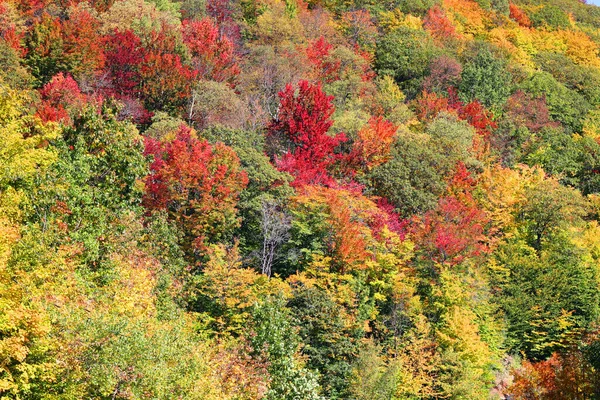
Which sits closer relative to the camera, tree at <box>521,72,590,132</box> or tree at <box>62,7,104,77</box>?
tree at <box>62,7,104,77</box>

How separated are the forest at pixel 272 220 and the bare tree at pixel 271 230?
0.21 metres

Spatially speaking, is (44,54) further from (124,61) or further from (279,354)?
(279,354)

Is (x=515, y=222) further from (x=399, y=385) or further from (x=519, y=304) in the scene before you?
(x=399, y=385)

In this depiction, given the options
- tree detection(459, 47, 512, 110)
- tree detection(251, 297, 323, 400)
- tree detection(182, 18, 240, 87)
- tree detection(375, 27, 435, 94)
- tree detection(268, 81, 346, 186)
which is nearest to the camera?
tree detection(251, 297, 323, 400)

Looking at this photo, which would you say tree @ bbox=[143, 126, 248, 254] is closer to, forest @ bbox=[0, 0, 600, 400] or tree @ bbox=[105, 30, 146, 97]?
forest @ bbox=[0, 0, 600, 400]

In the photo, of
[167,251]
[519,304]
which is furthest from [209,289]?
[519,304]

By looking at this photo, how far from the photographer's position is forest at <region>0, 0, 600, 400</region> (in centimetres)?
3042

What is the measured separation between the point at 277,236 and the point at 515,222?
18.9 m

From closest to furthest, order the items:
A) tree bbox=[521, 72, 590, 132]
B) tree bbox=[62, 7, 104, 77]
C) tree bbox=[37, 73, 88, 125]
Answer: tree bbox=[37, 73, 88, 125]
tree bbox=[62, 7, 104, 77]
tree bbox=[521, 72, 590, 132]

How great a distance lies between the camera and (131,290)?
106 feet

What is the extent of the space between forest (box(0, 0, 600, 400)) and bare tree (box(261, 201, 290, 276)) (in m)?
0.21

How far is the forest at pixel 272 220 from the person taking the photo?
30.4 meters

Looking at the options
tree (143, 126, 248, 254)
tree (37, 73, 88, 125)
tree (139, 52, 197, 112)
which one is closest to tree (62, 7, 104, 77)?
tree (139, 52, 197, 112)

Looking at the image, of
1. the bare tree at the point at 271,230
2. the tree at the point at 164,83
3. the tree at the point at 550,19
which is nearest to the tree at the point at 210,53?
the tree at the point at 164,83
